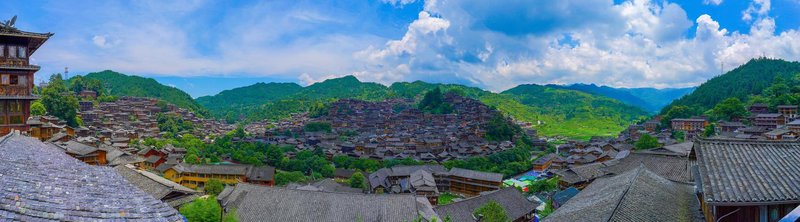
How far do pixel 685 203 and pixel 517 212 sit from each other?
1688cm

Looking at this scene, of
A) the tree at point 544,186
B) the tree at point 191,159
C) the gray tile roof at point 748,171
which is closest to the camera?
the gray tile roof at point 748,171

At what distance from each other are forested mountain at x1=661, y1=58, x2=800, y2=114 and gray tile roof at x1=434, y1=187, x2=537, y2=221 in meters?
57.7

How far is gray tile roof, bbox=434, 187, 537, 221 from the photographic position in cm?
2773

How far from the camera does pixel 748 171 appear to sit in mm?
8828

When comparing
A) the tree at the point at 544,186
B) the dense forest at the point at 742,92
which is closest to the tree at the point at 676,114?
the dense forest at the point at 742,92

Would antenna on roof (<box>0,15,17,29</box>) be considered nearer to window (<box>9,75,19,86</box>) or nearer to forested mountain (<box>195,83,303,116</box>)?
window (<box>9,75,19,86</box>)

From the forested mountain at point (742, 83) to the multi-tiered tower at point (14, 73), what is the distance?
81446 mm

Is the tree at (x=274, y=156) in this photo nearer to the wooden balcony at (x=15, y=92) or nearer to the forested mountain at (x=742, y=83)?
the wooden balcony at (x=15, y=92)

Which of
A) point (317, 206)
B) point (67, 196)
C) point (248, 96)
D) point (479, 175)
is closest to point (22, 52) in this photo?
point (317, 206)

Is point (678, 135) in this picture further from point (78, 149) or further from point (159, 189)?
point (78, 149)

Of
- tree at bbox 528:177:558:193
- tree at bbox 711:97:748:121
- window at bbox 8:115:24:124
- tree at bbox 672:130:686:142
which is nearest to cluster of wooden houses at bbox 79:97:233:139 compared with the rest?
window at bbox 8:115:24:124

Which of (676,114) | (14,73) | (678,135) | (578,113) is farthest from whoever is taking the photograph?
(578,113)

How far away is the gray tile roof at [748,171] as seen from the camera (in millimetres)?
7750

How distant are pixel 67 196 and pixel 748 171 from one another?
10386 mm
